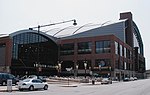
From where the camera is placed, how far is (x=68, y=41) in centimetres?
10706

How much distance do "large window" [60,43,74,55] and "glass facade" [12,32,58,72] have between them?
6223 millimetres

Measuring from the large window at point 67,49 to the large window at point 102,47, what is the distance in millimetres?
11079

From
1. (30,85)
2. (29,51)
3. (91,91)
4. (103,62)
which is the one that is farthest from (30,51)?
(91,91)

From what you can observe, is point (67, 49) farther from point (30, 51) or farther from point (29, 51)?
point (29, 51)

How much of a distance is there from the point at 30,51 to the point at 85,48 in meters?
25.1

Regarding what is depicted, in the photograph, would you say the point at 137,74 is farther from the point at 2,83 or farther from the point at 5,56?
the point at 2,83

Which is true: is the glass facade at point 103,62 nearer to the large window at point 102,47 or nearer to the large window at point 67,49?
the large window at point 102,47

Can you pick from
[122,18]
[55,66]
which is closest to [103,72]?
[55,66]

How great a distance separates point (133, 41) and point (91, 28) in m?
25.5

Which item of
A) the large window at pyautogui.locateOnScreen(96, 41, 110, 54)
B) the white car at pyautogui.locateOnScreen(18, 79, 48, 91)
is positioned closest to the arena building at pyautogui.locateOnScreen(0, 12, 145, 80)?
the large window at pyautogui.locateOnScreen(96, 41, 110, 54)

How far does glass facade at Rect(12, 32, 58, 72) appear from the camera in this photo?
7838cm

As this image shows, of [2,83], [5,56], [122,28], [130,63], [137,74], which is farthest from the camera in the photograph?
[137,74]

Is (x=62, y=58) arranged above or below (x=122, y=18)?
below

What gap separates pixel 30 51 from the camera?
83.9 metres
